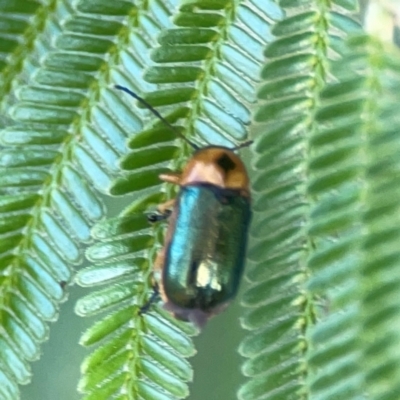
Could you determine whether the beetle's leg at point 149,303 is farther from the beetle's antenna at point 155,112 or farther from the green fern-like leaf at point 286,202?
the beetle's antenna at point 155,112

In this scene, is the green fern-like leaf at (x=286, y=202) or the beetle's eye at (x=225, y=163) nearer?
the green fern-like leaf at (x=286, y=202)

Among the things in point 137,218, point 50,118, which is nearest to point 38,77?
point 50,118

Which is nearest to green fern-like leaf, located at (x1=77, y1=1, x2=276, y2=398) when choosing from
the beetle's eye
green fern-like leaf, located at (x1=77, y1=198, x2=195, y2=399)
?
green fern-like leaf, located at (x1=77, y1=198, x2=195, y2=399)

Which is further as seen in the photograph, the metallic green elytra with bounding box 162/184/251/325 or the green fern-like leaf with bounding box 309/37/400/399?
the metallic green elytra with bounding box 162/184/251/325

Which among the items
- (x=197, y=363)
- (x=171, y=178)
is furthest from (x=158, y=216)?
(x=197, y=363)

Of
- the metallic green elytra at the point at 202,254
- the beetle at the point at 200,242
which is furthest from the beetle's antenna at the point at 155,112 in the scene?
the metallic green elytra at the point at 202,254

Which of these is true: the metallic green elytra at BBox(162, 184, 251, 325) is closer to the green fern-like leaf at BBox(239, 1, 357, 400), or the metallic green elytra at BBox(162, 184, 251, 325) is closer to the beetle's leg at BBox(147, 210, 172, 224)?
the beetle's leg at BBox(147, 210, 172, 224)

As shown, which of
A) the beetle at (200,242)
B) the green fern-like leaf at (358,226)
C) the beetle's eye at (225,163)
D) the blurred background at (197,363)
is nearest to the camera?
the green fern-like leaf at (358,226)
